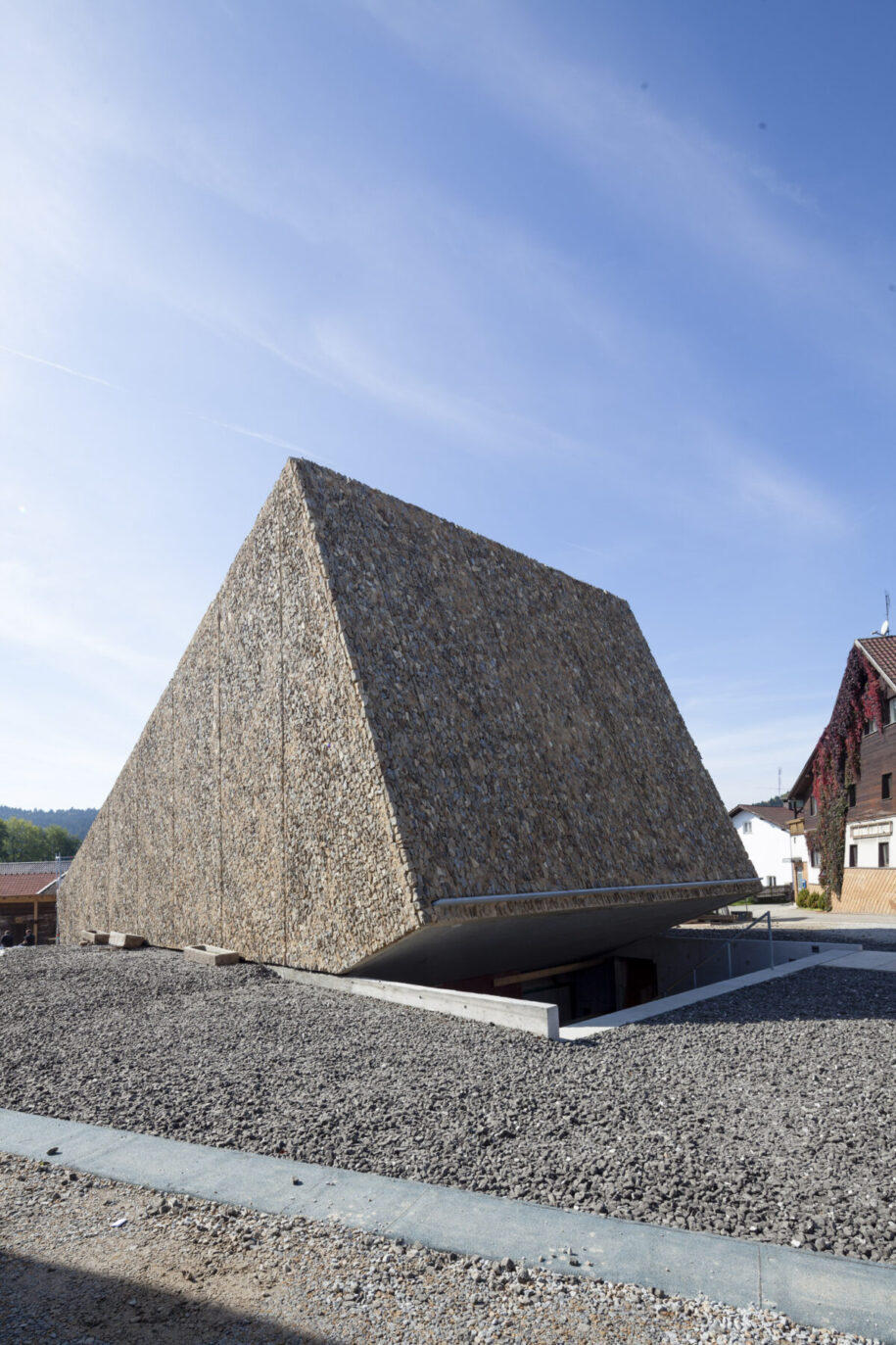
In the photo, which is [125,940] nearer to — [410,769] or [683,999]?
[410,769]

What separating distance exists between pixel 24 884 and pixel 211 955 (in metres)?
33.2

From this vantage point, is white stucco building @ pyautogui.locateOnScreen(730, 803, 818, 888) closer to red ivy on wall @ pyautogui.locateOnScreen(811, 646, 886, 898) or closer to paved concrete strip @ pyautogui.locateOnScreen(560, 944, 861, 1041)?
red ivy on wall @ pyautogui.locateOnScreen(811, 646, 886, 898)

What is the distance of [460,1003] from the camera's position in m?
8.59

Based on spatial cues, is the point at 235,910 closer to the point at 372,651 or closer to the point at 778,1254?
the point at 372,651

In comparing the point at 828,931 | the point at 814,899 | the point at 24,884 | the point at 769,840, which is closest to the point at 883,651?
the point at 814,899

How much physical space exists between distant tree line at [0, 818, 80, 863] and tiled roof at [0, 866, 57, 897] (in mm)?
69209

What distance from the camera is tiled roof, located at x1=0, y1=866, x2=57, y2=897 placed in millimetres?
38281

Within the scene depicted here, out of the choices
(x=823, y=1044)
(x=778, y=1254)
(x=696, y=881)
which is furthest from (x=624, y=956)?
(x=778, y=1254)

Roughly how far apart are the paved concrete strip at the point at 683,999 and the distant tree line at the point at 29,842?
108674 mm

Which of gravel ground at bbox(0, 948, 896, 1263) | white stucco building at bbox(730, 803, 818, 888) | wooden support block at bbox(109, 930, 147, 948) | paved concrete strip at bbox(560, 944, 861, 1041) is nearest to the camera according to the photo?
gravel ground at bbox(0, 948, 896, 1263)

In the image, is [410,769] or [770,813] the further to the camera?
[770,813]

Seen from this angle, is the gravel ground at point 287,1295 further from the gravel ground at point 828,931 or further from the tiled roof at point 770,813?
the tiled roof at point 770,813

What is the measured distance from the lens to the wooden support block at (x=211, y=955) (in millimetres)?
12367

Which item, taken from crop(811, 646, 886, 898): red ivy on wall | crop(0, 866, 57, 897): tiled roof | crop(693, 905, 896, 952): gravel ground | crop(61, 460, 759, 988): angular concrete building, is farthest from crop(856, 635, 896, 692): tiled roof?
crop(0, 866, 57, 897): tiled roof
